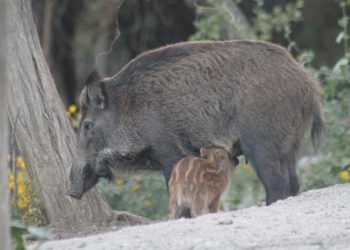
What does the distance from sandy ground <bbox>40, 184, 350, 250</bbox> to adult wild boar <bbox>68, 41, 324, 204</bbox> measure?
1259 mm

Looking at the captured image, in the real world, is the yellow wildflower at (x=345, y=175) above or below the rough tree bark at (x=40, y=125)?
below

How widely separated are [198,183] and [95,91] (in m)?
1.51

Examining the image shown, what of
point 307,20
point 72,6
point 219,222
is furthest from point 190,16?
point 219,222

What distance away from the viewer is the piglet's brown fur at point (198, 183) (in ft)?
25.4

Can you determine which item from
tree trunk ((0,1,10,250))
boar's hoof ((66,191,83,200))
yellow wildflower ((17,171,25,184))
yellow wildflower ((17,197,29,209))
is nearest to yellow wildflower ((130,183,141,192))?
yellow wildflower ((17,171,25,184))

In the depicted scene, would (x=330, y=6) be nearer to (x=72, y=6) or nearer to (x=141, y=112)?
(x=72, y=6)

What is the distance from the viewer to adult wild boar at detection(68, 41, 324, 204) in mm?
8344

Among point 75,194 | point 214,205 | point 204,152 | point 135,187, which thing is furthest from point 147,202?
point 214,205

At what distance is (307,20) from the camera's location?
797 inches

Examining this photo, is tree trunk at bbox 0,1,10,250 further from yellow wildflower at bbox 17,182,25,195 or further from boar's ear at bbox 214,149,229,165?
yellow wildflower at bbox 17,182,25,195

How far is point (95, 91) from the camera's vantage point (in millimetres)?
8727

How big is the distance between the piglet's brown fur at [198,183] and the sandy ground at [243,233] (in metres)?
0.67

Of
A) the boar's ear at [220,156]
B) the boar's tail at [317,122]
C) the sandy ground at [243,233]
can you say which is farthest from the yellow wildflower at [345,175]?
the sandy ground at [243,233]

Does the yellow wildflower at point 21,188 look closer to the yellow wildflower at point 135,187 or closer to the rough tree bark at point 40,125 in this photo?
the rough tree bark at point 40,125
